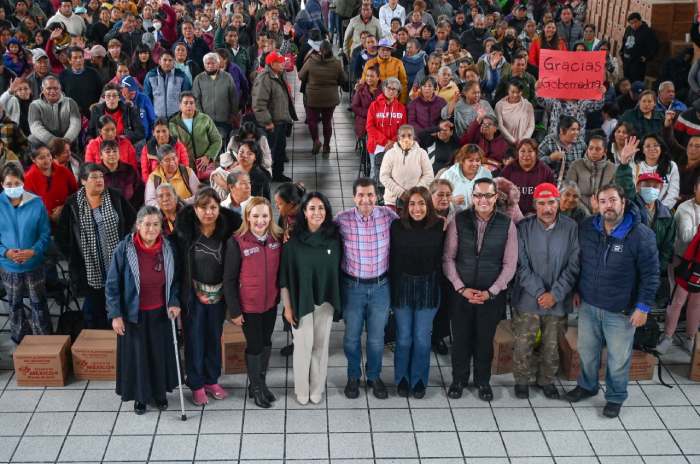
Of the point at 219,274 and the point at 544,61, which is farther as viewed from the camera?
the point at 544,61

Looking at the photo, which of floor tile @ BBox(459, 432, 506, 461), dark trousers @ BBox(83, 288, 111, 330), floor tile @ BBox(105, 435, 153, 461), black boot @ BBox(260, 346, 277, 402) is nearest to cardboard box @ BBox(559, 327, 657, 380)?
floor tile @ BBox(459, 432, 506, 461)

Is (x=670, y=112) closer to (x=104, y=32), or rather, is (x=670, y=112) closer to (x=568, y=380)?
(x=568, y=380)

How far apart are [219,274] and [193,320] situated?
44 centimetres

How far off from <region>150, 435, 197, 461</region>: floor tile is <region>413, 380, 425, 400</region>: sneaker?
5.60 ft

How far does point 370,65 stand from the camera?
1035 centimetres

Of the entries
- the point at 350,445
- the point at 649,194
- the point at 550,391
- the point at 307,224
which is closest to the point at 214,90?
the point at 307,224

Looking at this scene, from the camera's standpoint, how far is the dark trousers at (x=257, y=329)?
5965mm

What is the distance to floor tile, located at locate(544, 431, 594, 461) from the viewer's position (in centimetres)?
566

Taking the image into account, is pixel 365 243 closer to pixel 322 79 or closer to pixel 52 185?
pixel 52 185

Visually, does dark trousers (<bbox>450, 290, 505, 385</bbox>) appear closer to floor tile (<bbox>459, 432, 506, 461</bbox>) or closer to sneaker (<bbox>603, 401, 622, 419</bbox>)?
floor tile (<bbox>459, 432, 506, 461</bbox>)

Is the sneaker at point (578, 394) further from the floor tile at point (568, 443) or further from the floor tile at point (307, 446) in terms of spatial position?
the floor tile at point (307, 446)

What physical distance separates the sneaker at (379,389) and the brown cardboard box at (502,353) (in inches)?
38.8

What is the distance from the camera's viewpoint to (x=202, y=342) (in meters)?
6.08

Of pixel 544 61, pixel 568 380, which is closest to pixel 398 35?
pixel 544 61
